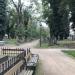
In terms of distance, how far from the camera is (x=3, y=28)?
70750 millimetres

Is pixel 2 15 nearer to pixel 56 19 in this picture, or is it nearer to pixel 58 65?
pixel 56 19

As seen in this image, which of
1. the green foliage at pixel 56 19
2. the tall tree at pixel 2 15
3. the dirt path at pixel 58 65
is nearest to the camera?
the dirt path at pixel 58 65

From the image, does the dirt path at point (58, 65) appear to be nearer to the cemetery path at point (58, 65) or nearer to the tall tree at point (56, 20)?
the cemetery path at point (58, 65)

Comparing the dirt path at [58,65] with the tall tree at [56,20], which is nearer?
the dirt path at [58,65]

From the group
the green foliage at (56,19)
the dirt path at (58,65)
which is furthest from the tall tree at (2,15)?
the dirt path at (58,65)

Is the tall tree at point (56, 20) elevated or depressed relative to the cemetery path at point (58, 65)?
elevated

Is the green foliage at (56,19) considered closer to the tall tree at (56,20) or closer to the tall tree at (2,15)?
the tall tree at (56,20)

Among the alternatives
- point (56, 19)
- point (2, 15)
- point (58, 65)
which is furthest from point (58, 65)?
point (2, 15)

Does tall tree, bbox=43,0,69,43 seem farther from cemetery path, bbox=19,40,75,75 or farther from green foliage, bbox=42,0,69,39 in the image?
cemetery path, bbox=19,40,75,75

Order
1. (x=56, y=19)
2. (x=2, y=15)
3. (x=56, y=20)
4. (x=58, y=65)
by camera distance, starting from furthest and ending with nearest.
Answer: (x=2, y=15)
(x=56, y=20)
(x=56, y=19)
(x=58, y=65)

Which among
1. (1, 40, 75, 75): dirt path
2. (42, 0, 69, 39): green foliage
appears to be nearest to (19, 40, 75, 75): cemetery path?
(1, 40, 75, 75): dirt path

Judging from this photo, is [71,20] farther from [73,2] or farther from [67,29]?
[73,2]

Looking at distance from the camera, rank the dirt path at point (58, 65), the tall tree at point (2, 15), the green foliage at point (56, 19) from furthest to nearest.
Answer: the tall tree at point (2, 15) → the green foliage at point (56, 19) → the dirt path at point (58, 65)

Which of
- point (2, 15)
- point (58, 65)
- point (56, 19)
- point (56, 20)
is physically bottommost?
point (58, 65)
